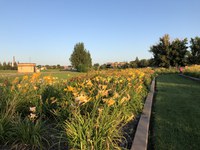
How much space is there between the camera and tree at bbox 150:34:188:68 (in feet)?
83.4

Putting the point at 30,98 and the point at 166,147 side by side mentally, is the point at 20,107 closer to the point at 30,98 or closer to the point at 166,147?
the point at 30,98

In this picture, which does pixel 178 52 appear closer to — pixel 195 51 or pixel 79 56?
pixel 195 51

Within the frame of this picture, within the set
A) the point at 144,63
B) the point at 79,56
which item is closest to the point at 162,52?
the point at 144,63

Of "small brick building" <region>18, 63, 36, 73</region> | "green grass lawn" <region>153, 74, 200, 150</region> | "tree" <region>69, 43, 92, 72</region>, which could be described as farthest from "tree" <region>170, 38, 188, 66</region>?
"small brick building" <region>18, 63, 36, 73</region>

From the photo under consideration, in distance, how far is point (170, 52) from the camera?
1010 inches

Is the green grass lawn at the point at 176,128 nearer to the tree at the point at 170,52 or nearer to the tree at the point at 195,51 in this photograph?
the tree at the point at 170,52

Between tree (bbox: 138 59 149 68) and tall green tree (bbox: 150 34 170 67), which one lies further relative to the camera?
tree (bbox: 138 59 149 68)

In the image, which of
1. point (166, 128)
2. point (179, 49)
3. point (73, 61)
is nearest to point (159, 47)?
point (179, 49)

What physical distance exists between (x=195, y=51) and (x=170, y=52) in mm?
4348

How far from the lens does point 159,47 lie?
2650 cm

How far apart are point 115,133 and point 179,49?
88.7 ft

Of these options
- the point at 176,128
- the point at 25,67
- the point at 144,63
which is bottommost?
the point at 176,128

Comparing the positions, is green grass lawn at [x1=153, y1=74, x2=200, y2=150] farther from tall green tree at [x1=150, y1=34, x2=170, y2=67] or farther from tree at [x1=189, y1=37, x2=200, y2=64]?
tree at [x1=189, y1=37, x2=200, y2=64]

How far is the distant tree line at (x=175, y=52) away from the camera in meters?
25.5
